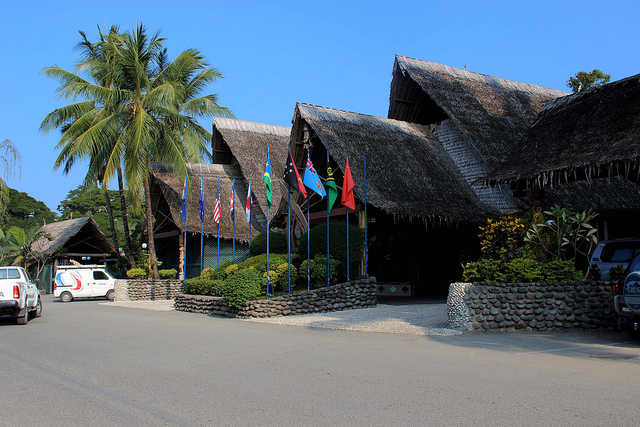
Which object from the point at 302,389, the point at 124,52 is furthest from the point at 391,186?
the point at 124,52

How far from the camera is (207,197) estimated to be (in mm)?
26969

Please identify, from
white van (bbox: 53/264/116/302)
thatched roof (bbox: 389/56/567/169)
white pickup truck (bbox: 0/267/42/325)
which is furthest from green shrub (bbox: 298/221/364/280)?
white van (bbox: 53/264/116/302)

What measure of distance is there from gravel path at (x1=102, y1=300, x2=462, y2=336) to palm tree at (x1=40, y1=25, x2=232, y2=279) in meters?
12.2

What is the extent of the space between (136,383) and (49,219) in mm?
53854

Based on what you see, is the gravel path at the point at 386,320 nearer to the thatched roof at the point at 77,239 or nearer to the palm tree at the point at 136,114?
the palm tree at the point at 136,114

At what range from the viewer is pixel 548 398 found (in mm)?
5371

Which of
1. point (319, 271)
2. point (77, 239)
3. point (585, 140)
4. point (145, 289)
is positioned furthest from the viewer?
point (77, 239)

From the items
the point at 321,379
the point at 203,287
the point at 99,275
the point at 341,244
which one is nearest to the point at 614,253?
the point at 341,244

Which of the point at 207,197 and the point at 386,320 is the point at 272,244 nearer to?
the point at 386,320

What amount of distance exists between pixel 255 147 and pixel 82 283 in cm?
1138

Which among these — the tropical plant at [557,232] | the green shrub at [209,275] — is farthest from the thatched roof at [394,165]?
the green shrub at [209,275]

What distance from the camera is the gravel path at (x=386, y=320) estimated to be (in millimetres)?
11344

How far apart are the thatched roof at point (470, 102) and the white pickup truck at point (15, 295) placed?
49.0 feet

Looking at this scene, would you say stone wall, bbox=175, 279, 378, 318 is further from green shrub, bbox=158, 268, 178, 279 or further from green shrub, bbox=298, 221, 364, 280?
green shrub, bbox=158, 268, 178, 279
